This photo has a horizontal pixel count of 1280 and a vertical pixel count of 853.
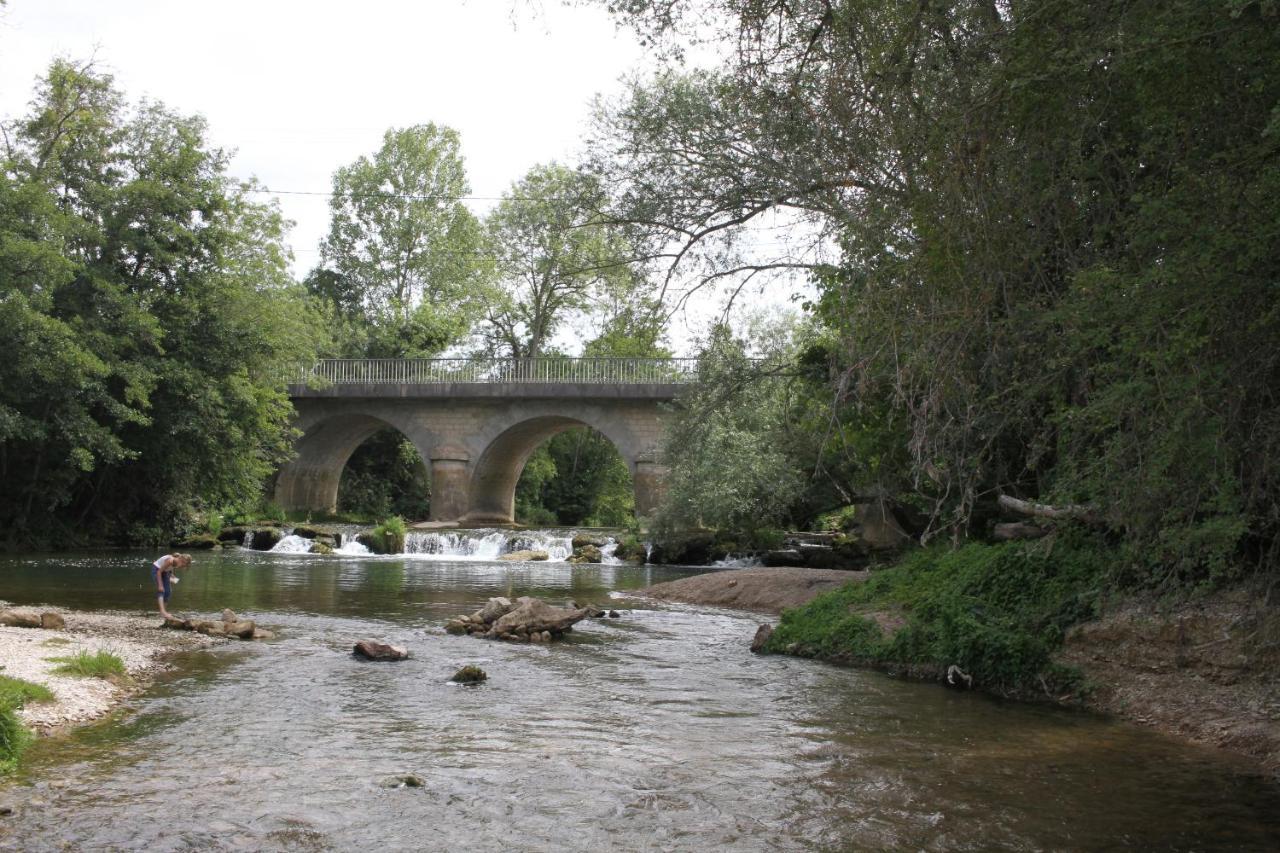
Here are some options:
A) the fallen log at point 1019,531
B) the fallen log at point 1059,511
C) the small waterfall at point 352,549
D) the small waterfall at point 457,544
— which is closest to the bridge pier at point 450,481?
the small waterfall at point 352,549

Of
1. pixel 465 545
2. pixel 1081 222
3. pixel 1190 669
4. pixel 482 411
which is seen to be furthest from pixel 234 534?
pixel 1081 222

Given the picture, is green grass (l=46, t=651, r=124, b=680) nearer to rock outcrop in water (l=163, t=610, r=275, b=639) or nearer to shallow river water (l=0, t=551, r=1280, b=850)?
shallow river water (l=0, t=551, r=1280, b=850)

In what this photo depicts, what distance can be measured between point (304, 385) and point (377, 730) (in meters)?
30.5

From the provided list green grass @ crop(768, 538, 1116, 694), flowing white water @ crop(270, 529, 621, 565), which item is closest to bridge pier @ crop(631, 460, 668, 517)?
flowing white water @ crop(270, 529, 621, 565)

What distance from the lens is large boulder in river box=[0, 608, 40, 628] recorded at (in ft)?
37.8

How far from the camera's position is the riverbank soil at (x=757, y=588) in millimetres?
15555

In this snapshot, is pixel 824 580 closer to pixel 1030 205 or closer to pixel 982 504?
pixel 982 504

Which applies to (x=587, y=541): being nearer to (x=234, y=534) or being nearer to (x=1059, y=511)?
(x=234, y=534)

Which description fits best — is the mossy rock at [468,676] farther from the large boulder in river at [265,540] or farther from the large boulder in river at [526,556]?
the large boulder in river at [265,540]

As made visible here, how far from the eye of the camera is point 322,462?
41688mm

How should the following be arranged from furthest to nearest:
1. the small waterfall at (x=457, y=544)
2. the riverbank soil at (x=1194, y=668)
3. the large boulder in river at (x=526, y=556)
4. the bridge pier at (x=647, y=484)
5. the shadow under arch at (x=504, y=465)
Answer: the shadow under arch at (x=504, y=465)
the bridge pier at (x=647, y=484)
the small waterfall at (x=457, y=544)
the large boulder in river at (x=526, y=556)
the riverbank soil at (x=1194, y=668)

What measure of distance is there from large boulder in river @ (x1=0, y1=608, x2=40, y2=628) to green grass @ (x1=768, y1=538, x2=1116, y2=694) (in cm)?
747

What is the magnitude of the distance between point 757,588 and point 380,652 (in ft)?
22.6

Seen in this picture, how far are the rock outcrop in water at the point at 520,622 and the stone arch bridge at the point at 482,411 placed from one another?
18.9 metres
